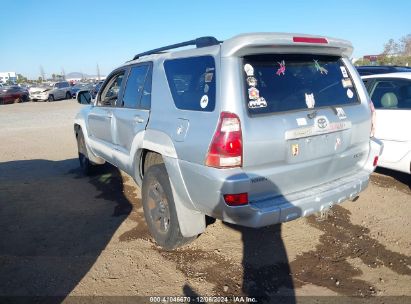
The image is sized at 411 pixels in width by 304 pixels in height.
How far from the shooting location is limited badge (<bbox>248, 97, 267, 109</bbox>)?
2.79m

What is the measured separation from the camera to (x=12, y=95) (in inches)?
1200

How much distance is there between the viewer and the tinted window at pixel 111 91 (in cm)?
501

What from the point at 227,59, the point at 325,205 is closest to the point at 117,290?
the point at 325,205

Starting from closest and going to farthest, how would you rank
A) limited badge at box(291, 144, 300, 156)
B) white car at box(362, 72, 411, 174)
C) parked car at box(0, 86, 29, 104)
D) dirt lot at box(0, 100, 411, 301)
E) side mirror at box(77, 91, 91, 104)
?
limited badge at box(291, 144, 300, 156)
dirt lot at box(0, 100, 411, 301)
white car at box(362, 72, 411, 174)
side mirror at box(77, 91, 91, 104)
parked car at box(0, 86, 29, 104)

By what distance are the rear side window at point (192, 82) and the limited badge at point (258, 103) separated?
11.9 inches

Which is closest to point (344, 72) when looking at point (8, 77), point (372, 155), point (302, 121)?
point (372, 155)

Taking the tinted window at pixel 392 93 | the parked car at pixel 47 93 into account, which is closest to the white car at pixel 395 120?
the tinted window at pixel 392 93

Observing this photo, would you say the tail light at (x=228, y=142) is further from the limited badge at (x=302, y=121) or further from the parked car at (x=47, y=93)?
the parked car at (x=47, y=93)

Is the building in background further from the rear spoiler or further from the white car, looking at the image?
the rear spoiler

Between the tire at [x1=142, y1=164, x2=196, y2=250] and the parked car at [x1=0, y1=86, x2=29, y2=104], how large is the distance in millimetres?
31272

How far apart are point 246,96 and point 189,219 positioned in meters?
1.28

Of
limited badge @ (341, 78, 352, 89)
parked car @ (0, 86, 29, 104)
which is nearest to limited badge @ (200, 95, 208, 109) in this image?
limited badge @ (341, 78, 352, 89)

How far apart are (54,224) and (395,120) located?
476 cm

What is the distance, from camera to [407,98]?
16.3ft
